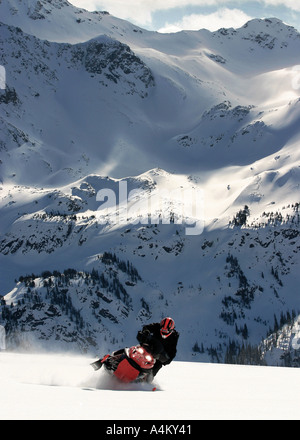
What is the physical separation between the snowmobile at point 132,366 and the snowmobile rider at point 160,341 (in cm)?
34

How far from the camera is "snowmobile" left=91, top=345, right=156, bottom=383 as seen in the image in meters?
19.5

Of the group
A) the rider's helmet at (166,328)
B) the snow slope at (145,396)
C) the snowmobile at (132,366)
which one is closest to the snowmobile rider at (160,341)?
the rider's helmet at (166,328)

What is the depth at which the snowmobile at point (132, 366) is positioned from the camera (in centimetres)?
1948

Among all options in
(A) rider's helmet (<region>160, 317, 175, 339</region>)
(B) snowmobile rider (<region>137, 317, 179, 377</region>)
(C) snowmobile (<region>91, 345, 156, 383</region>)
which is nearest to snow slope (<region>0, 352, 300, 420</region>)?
(C) snowmobile (<region>91, 345, 156, 383</region>)

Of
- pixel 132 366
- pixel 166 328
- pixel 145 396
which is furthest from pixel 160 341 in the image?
pixel 145 396

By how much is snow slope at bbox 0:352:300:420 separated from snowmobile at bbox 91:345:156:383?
1.22 feet

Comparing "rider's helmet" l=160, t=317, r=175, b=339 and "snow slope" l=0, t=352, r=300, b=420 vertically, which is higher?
"rider's helmet" l=160, t=317, r=175, b=339

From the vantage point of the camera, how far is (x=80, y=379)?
67.3 ft

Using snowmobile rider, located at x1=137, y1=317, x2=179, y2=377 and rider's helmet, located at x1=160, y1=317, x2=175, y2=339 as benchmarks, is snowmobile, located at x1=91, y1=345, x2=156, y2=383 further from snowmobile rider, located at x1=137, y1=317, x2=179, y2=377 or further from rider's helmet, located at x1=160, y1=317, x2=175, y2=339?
rider's helmet, located at x1=160, y1=317, x2=175, y2=339

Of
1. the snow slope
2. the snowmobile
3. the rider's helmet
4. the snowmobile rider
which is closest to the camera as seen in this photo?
the snow slope

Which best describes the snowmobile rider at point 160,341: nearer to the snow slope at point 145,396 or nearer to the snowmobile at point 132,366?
the snowmobile at point 132,366

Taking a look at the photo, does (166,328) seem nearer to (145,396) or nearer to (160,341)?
(160,341)
